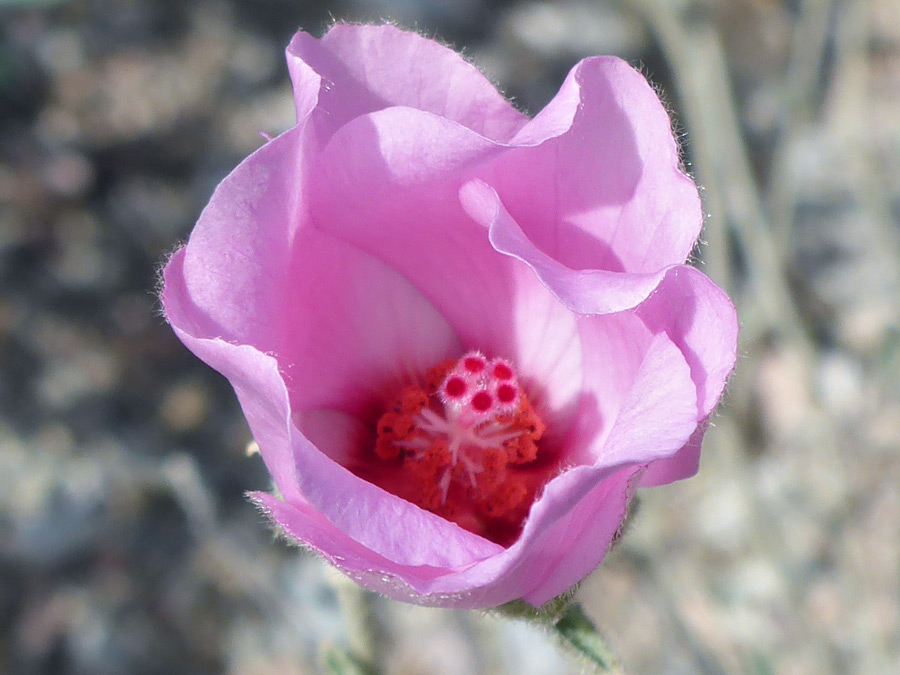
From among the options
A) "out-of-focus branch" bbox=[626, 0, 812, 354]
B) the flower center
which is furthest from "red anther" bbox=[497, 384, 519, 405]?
"out-of-focus branch" bbox=[626, 0, 812, 354]

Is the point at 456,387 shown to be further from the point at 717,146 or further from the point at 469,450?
the point at 717,146

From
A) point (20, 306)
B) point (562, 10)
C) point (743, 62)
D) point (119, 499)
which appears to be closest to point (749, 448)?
point (743, 62)

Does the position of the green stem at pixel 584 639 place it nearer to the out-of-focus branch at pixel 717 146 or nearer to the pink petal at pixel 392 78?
the pink petal at pixel 392 78

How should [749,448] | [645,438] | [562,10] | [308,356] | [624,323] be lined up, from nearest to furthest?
[645,438], [624,323], [308,356], [749,448], [562,10]

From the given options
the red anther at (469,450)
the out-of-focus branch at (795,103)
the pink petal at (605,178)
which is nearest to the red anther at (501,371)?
the red anther at (469,450)

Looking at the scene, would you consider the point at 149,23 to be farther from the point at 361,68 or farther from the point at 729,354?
the point at 729,354

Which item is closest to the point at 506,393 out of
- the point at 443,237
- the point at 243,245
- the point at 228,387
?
the point at 443,237
